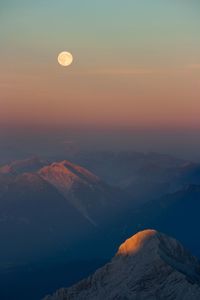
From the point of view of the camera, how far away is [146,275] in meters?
169

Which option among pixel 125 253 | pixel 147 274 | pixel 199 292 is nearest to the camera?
pixel 199 292

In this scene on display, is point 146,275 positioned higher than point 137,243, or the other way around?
point 137,243

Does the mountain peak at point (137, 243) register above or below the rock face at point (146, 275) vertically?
above

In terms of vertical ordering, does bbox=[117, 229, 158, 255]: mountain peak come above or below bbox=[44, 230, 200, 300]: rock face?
above

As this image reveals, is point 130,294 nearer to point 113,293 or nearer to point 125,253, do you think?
point 113,293

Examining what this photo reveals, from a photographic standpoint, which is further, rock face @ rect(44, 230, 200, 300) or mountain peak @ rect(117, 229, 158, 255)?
mountain peak @ rect(117, 229, 158, 255)

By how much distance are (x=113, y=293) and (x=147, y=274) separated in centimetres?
1017

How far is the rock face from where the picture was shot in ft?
537

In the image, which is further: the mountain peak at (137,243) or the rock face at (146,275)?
the mountain peak at (137,243)

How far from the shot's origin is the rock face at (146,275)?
164 m

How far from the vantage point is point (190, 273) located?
575 feet

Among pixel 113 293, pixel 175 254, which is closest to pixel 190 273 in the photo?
pixel 175 254

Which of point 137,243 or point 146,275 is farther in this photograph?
point 137,243

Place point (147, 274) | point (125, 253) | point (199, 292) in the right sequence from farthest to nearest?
point (125, 253)
point (147, 274)
point (199, 292)
